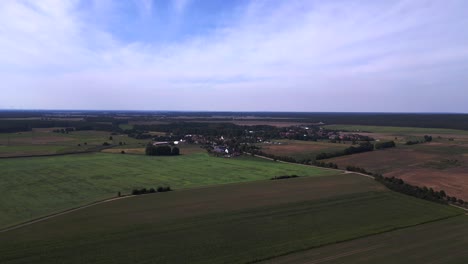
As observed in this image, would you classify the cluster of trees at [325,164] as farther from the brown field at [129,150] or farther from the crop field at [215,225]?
the brown field at [129,150]

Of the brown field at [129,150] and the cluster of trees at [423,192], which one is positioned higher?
the cluster of trees at [423,192]

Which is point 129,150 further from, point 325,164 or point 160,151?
point 325,164

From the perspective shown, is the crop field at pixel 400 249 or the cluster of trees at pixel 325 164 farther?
the cluster of trees at pixel 325 164

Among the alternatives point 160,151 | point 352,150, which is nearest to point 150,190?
point 160,151

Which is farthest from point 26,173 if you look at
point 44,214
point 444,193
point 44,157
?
point 444,193

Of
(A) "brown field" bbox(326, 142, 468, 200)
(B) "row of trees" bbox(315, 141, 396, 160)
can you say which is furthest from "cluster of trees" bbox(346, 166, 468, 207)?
(B) "row of trees" bbox(315, 141, 396, 160)

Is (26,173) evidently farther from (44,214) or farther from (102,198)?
(44,214)

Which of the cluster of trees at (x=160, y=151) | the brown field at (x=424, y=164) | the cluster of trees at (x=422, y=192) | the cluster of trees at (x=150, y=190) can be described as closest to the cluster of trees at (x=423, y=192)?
the cluster of trees at (x=422, y=192)
